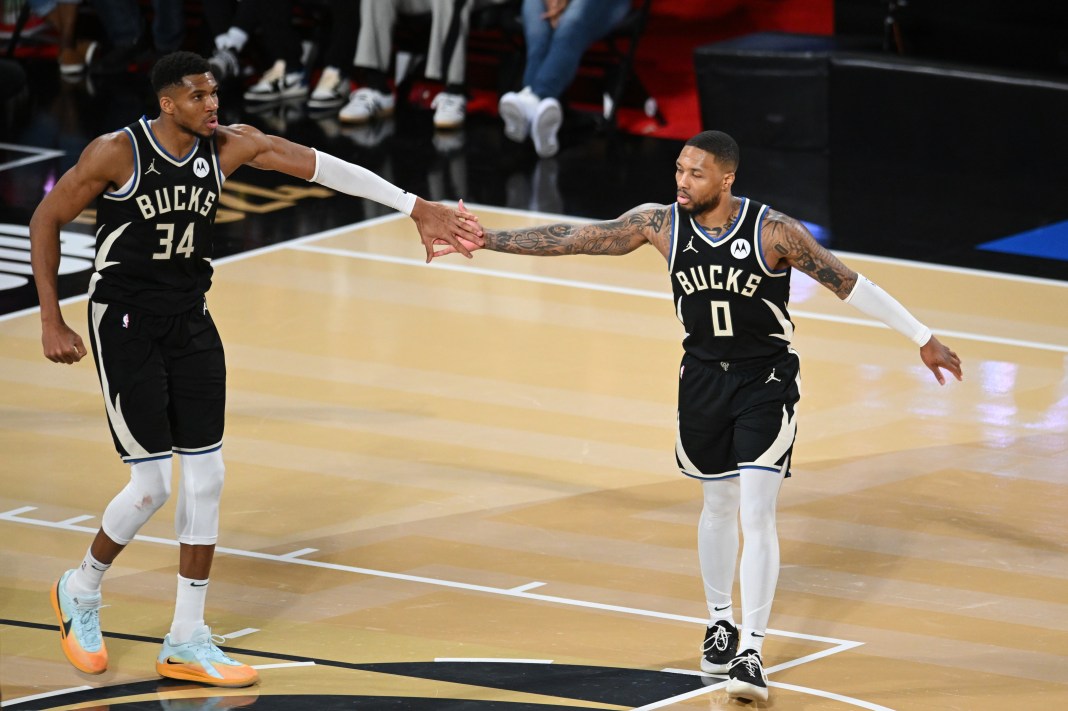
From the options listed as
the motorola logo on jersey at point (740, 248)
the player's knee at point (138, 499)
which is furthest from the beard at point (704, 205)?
the player's knee at point (138, 499)

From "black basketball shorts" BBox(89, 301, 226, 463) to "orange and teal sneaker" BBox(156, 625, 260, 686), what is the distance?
2.16 ft

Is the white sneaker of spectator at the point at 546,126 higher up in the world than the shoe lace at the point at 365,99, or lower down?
lower down

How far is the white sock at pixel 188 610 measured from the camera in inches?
241

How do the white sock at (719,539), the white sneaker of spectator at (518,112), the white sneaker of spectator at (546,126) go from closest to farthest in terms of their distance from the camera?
the white sock at (719,539)
the white sneaker of spectator at (546,126)
the white sneaker of spectator at (518,112)

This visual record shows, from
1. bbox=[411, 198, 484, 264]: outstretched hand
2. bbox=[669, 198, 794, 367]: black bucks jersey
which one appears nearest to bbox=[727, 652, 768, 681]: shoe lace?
bbox=[669, 198, 794, 367]: black bucks jersey

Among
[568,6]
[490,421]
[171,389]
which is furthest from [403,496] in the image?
[568,6]

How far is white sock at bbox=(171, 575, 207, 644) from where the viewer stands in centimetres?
611

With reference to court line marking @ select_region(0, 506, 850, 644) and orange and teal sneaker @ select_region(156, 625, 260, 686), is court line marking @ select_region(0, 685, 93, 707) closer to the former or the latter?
orange and teal sneaker @ select_region(156, 625, 260, 686)

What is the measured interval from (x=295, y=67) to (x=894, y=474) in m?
9.08

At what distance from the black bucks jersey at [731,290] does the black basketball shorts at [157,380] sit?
1640 mm

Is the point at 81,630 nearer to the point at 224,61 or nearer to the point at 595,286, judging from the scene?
the point at 595,286

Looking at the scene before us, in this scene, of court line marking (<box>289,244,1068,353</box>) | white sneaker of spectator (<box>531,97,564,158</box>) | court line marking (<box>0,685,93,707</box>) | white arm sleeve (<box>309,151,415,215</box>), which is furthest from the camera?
white sneaker of spectator (<box>531,97,564,158</box>)

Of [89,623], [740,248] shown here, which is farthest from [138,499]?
[740,248]

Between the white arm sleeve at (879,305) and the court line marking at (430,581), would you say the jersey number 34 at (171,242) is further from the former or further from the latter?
the white arm sleeve at (879,305)
